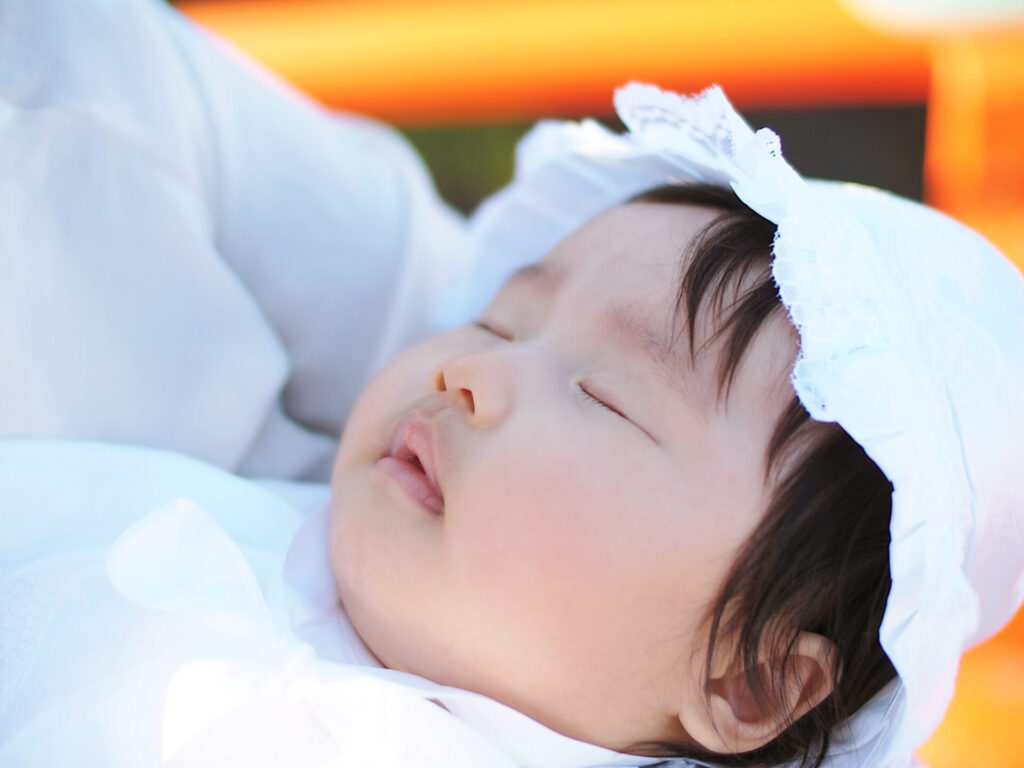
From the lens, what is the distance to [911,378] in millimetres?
491

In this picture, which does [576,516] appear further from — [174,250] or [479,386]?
[174,250]

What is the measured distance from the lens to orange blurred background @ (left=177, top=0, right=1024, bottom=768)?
1.67 m

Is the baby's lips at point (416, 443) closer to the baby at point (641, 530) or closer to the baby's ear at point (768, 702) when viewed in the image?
the baby at point (641, 530)

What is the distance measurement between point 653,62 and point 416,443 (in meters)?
1.66

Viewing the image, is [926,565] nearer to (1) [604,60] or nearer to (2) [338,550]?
(2) [338,550]

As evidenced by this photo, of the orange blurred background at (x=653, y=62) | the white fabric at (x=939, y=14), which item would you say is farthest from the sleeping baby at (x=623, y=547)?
the white fabric at (x=939, y=14)

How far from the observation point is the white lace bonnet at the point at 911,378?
48 centimetres

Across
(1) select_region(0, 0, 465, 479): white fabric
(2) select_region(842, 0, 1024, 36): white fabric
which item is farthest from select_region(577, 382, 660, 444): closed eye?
(2) select_region(842, 0, 1024, 36): white fabric

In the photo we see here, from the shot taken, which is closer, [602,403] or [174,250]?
[602,403]

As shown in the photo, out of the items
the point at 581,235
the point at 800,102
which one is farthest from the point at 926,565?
the point at 800,102

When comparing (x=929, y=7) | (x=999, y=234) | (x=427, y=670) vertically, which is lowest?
(x=999, y=234)

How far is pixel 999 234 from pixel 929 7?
0.50 m

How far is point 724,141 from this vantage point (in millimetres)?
593

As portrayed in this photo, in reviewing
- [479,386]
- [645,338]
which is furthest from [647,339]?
[479,386]
